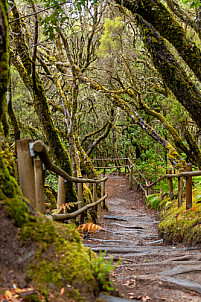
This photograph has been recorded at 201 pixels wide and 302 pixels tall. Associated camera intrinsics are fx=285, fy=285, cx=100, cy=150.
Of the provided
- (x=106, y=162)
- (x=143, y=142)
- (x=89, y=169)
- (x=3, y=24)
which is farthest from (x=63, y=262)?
(x=106, y=162)

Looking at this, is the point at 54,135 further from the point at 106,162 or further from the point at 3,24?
the point at 106,162

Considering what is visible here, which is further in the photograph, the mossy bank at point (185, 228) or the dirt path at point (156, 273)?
the mossy bank at point (185, 228)

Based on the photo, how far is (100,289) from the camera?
91.8 inches

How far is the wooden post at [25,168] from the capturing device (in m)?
2.59

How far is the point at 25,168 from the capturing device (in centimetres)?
261

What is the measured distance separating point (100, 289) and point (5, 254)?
0.83m

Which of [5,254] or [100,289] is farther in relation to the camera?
[100,289]

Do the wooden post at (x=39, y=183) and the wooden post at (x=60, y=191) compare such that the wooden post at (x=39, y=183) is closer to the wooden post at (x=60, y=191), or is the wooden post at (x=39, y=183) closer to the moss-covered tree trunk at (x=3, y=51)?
the moss-covered tree trunk at (x=3, y=51)

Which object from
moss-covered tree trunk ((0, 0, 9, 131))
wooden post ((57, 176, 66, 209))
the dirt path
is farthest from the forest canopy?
the dirt path

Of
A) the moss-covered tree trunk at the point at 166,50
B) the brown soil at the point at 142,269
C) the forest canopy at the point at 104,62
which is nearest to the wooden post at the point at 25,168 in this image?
the forest canopy at the point at 104,62

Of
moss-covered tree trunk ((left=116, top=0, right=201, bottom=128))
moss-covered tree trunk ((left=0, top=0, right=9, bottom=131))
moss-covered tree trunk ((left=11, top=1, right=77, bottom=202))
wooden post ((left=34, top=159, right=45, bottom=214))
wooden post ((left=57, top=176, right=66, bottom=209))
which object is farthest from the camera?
moss-covered tree trunk ((left=11, top=1, right=77, bottom=202))

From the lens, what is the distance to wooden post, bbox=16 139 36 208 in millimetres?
2590

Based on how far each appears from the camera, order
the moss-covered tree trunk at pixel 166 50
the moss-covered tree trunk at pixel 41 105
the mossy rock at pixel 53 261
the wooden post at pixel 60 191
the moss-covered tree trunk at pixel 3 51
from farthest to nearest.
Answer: the moss-covered tree trunk at pixel 41 105 → the moss-covered tree trunk at pixel 166 50 → the wooden post at pixel 60 191 → the moss-covered tree trunk at pixel 3 51 → the mossy rock at pixel 53 261

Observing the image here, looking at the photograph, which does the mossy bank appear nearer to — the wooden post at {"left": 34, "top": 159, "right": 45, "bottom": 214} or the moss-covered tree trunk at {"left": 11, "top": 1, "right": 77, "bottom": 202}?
the moss-covered tree trunk at {"left": 11, "top": 1, "right": 77, "bottom": 202}
